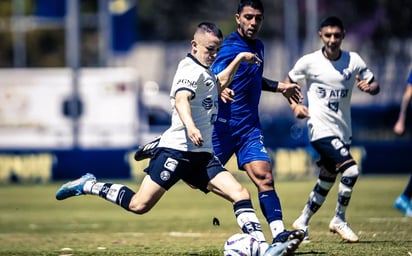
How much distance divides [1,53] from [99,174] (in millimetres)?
40248

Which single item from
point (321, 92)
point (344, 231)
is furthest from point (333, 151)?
point (344, 231)

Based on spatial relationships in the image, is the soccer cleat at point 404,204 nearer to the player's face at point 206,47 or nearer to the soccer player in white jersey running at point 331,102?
the soccer player in white jersey running at point 331,102

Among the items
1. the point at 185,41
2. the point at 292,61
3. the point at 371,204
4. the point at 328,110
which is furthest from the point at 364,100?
the point at 328,110

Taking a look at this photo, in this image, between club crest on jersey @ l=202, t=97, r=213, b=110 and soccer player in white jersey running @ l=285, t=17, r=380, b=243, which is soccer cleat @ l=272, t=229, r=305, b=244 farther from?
soccer player in white jersey running @ l=285, t=17, r=380, b=243

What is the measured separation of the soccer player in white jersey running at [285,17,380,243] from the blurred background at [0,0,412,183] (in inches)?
548

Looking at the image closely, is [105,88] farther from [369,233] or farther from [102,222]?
[369,233]

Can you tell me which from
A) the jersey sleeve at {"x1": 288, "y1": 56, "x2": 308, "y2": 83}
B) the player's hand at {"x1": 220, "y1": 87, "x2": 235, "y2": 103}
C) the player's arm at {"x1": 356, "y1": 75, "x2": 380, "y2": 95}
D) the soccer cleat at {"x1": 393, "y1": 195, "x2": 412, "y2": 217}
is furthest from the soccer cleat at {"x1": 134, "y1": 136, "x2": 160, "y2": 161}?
the soccer cleat at {"x1": 393, "y1": 195, "x2": 412, "y2": 217}

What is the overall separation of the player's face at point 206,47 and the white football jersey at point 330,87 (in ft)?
9.69

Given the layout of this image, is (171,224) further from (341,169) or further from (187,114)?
(187,114)

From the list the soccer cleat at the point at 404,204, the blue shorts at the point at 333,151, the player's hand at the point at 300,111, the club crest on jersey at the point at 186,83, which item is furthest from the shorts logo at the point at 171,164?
the soccer cleat at the point at 404,204

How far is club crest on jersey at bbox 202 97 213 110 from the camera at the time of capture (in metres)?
11.3

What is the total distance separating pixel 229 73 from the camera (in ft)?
38.4

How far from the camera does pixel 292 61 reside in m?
35.0

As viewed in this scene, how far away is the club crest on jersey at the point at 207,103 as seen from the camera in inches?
446
